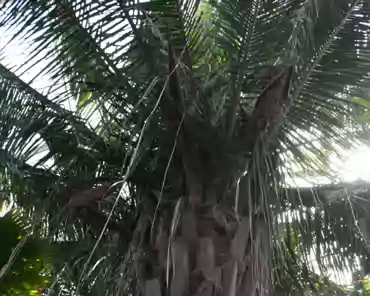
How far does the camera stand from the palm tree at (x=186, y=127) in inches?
71.0

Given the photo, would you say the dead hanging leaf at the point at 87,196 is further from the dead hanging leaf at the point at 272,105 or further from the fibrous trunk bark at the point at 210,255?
the dead hanging leaf at the point at 272,105

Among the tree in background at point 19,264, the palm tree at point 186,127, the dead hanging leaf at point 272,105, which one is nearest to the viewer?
the dead hanging leaf at point 272,105

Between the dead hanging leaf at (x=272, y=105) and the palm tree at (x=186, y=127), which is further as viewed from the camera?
the palm tree at (x=186, y=127)

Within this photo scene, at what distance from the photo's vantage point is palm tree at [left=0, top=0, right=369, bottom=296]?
5.91ft

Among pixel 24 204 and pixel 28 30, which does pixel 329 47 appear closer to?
pixel 28 30

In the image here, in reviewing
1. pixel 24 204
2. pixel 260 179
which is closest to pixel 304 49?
pixel 260 179

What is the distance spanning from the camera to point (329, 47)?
78.2 inches

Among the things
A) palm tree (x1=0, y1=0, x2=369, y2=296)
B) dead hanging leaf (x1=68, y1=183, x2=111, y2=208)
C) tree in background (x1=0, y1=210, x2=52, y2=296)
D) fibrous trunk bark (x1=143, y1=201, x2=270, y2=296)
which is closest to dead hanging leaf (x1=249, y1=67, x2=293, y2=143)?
palm tree (x1=0, y1=0, x2=369, y2=296)

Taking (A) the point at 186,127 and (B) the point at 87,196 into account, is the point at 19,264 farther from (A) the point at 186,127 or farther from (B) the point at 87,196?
(A) the point at 186,127

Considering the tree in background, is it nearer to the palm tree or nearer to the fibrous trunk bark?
the palm tree

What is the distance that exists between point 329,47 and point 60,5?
1056 mm

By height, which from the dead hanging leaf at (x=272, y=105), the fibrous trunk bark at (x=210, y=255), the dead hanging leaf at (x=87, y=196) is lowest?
the fibrous trunk bark at (x=210, y=255)

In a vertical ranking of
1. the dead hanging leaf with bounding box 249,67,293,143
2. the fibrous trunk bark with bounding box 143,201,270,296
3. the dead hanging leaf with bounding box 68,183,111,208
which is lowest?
the fibrous trunk bark with bounding box 143,201,270,296

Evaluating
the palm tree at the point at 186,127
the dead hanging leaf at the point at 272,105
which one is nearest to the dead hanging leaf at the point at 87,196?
the palm tree at the point at 186,127
